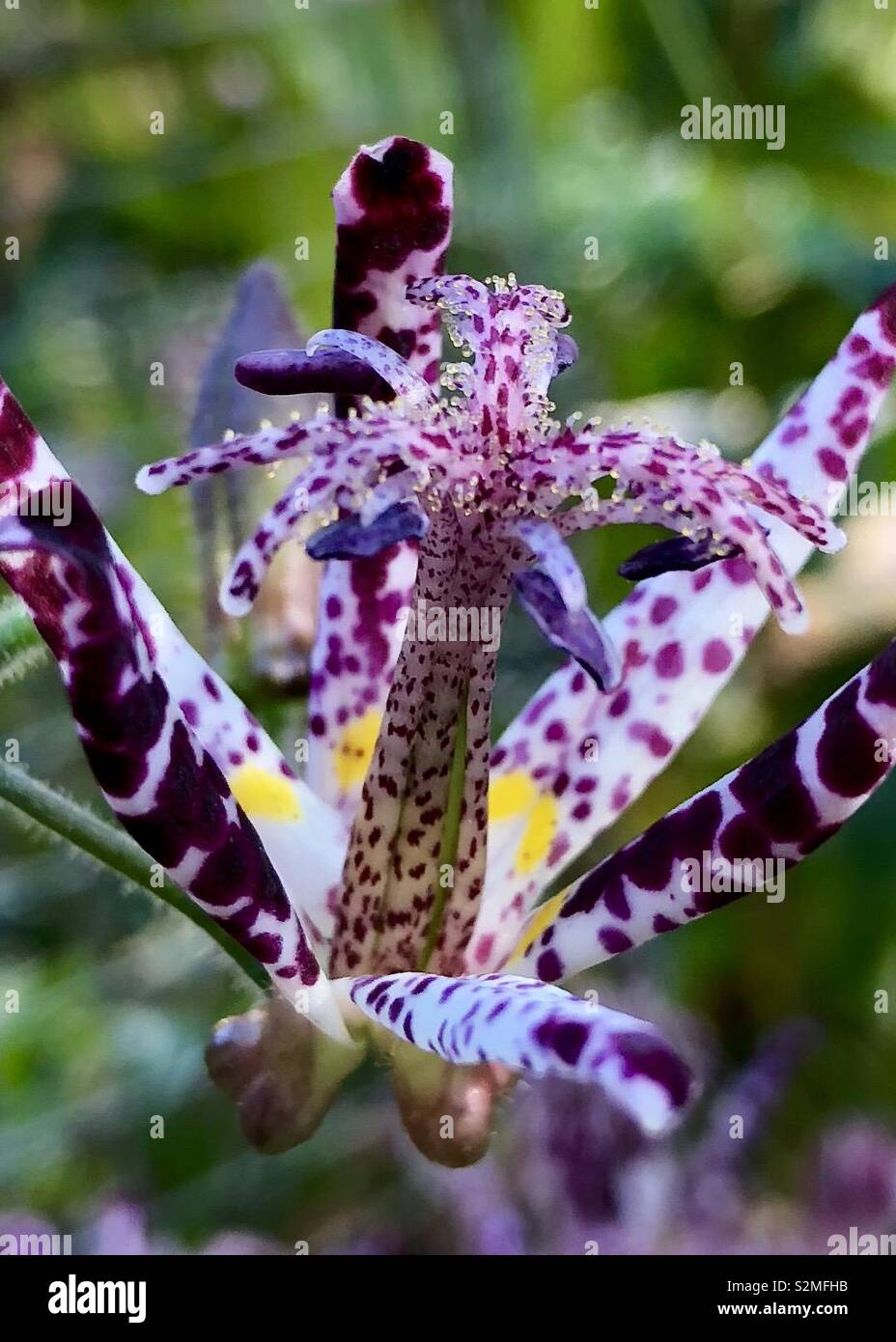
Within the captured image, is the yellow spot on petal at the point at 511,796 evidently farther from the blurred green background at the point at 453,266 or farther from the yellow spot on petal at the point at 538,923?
the blurred green background at the point at 453,266

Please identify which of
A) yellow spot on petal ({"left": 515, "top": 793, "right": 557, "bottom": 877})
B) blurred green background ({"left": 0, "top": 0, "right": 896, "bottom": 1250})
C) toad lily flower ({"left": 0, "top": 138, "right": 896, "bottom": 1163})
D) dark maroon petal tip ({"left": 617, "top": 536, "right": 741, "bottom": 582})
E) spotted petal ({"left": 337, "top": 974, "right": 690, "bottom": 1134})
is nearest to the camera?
spotted petal ({"left": 337, "top": 974, "right": 690, "bottom": 1134})

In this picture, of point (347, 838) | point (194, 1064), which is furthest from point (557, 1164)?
point (347, 838)

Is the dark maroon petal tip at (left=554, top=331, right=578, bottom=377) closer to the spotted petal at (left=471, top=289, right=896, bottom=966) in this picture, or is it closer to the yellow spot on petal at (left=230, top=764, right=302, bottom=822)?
the spotted petal at (left=471, top=289, right=896, bottom=966)

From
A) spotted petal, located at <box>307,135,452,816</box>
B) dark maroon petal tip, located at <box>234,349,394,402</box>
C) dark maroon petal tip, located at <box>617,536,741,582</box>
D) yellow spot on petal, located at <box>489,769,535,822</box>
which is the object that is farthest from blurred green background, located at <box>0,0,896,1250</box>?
dark maroon petal tip, located at <box>617,536,741,582</box>

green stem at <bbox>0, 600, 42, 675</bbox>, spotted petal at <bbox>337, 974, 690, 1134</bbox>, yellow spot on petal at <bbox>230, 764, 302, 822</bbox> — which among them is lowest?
spotted petal at <bbox>337, 974, 690, 1134</bbox>

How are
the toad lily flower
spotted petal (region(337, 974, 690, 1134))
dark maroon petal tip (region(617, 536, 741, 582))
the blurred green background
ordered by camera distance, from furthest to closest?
the blurred green background → dark maroon petal tip (region(617, 536, 741, 582)) → the toad lily flower → spotted petal (region(337, 974, 690, 1134))

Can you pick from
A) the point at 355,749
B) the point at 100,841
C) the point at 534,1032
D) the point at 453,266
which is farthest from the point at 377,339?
the point at 453,266
